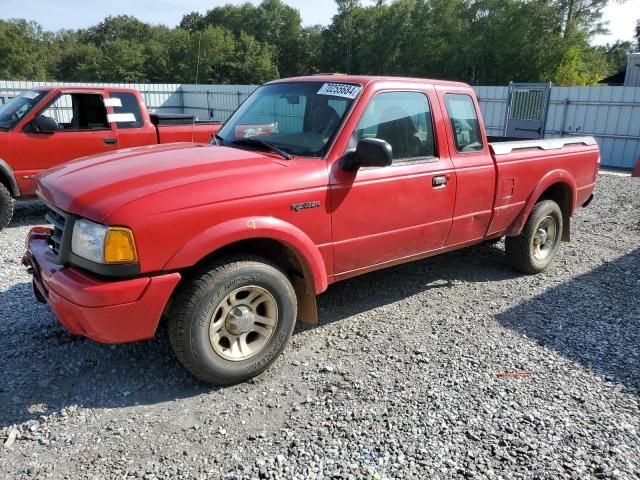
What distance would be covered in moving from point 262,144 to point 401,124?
110 cm

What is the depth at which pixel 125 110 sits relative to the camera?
25.6 ft

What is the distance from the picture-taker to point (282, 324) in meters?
3.42

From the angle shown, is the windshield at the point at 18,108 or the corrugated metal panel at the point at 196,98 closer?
the windshield at the point at 18,108

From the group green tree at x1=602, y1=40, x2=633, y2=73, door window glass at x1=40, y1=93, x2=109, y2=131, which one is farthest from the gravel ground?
green tree at x1=602, y1=40, x2=633, y2=73

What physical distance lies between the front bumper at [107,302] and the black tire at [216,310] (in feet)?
0.45

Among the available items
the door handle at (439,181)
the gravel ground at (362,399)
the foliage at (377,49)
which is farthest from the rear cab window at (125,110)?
the foliage at (377,49)

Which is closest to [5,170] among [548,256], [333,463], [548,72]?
[333,463]

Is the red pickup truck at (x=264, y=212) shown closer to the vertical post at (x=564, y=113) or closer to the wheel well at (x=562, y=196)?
the wheel well at (x=562, y=196)

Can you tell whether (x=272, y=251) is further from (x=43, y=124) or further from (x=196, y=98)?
(x=196, y=98)

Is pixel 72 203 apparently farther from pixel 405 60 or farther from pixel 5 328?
pixel 405 60

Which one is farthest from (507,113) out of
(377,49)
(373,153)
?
(377,49)

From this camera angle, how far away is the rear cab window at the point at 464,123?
14.4ft

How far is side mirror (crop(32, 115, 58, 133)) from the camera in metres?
7.04

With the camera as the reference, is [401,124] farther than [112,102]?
No
